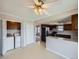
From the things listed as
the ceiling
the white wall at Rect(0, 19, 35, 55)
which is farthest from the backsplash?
the ceiling

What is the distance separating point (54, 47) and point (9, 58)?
9.45ft

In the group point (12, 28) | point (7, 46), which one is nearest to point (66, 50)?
point (7, 46)

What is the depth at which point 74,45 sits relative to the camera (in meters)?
4.50

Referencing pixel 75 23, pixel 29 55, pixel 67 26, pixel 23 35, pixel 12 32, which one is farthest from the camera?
pixel 67 26

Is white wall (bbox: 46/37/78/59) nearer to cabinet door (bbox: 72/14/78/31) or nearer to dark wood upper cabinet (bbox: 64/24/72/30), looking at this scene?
cabinet door (bbox: 72/14/78/31)

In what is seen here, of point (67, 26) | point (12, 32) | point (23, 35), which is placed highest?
point (67, 26)

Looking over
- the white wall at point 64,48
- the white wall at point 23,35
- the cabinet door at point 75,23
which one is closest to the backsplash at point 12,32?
the white wall at point 23,35

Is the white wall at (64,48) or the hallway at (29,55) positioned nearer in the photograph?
the white wall at (64,48)

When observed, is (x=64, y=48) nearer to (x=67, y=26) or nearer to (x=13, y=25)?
(x=13, y=25)

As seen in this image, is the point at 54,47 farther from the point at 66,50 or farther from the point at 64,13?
the point at 64,13

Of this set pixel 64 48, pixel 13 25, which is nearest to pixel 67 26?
pixel 64 48

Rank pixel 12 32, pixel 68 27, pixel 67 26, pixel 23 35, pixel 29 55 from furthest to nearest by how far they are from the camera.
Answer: pixel 67 26, pixel 68 27, pixel 23 35, pixel 12 32, pixel 29 55

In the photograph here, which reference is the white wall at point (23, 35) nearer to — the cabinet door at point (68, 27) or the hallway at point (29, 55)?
the hallway at point (29, 55)

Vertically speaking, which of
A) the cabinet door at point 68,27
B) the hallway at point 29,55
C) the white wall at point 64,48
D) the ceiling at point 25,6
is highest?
the ceiling at point 25,6
